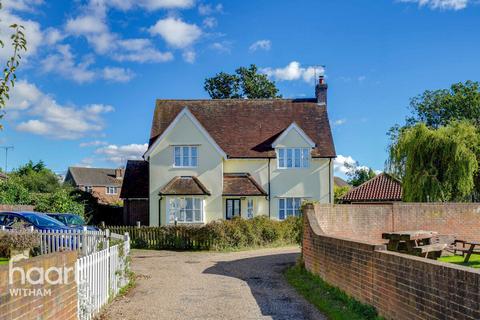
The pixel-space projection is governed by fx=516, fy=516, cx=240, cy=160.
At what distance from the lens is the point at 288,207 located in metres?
35.2

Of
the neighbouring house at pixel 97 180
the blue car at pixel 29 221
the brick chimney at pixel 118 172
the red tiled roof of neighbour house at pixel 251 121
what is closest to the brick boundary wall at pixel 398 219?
the blue car at pixel 29 221

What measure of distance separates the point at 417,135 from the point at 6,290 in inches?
1088

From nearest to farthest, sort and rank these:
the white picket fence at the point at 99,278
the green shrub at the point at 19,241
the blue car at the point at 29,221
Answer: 1. the white picket fence at the point at 99,278
2. the green shrub at the point at 19,241
3. the blue car at the point at 29,221

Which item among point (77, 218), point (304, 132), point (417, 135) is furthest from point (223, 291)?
point (304, 132)

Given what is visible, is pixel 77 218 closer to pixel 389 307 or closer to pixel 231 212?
pixel 231 212

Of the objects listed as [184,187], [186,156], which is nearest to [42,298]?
[184,187]

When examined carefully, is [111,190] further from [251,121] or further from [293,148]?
[293,148]

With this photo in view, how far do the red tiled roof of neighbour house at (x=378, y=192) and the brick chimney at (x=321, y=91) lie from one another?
703 cm

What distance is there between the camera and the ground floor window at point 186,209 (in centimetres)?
3309

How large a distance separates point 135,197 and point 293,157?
11058 mm

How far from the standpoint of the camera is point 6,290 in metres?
5.61

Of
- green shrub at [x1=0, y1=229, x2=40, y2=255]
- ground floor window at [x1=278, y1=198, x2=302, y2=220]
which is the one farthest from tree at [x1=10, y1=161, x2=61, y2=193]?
green shrub at [x1=0, y1=229, x2=40, y2=255]

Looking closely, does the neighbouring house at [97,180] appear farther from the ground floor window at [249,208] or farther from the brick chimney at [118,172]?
the ground floor window at [249,208]

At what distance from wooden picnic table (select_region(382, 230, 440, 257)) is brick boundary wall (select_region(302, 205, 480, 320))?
14.0 ft
